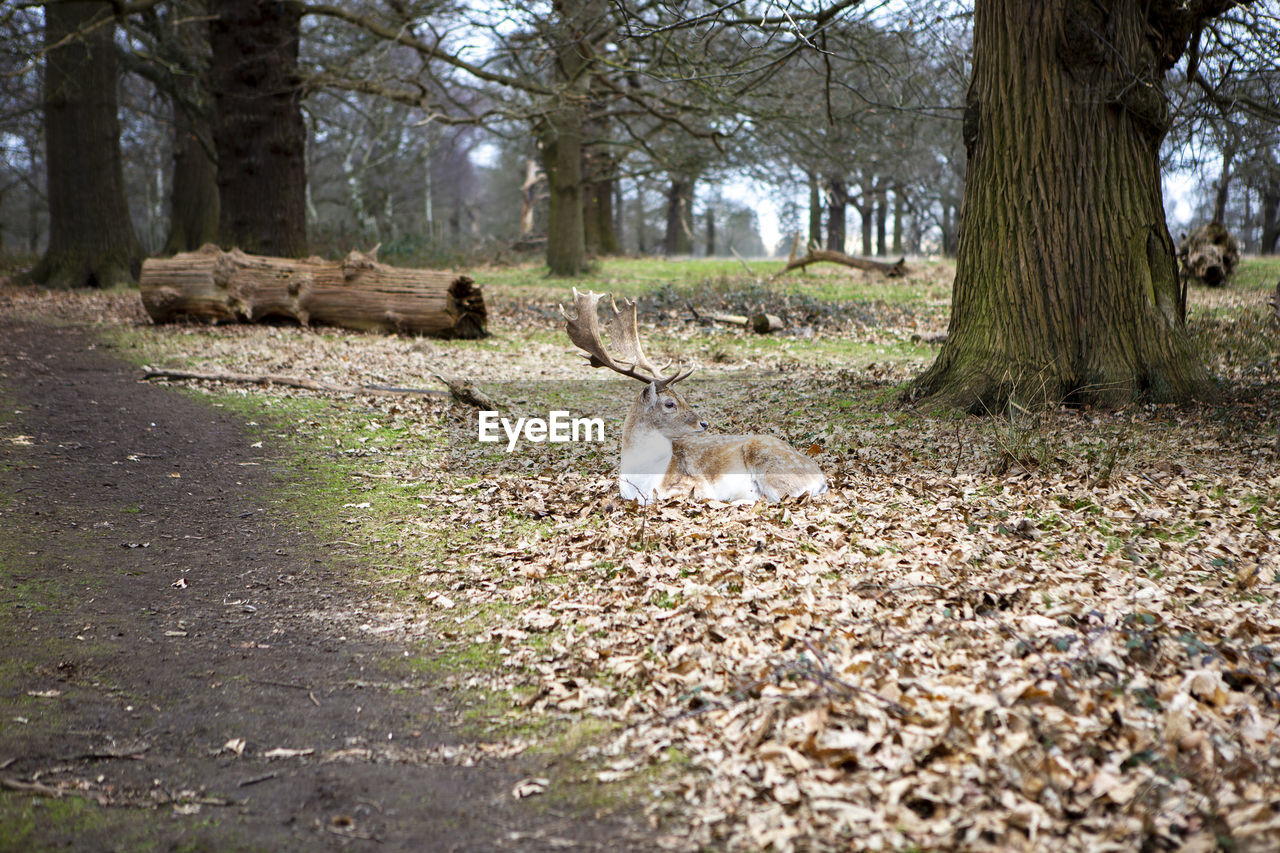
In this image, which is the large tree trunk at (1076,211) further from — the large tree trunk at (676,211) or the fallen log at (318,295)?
the large tree trunk at (676,211)

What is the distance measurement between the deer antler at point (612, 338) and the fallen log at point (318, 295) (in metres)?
6.26

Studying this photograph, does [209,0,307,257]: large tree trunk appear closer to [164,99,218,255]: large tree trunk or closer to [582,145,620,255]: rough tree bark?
[164,99,218,255]: large tree trunk

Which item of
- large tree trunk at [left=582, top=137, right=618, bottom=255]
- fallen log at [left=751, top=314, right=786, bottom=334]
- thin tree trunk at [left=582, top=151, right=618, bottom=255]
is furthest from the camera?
thin tree trunk at [left=582, top=151, right=618, bottom=255]

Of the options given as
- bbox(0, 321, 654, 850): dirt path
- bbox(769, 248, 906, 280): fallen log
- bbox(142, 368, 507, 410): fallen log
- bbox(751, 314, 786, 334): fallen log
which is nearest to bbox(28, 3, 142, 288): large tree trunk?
bbox(142, 368, 507, 410): fallen log

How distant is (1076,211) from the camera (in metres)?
7.23

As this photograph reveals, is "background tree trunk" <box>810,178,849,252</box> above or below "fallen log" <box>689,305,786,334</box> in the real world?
above

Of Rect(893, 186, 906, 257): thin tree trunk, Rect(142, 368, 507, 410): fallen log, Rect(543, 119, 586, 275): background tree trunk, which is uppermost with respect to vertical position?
Rect(893, 186, 906, 257): thin tree trunk

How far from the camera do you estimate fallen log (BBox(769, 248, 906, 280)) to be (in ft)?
69.3

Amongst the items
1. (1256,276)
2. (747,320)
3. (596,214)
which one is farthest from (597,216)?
(1256,276)

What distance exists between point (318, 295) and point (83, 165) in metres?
6.37

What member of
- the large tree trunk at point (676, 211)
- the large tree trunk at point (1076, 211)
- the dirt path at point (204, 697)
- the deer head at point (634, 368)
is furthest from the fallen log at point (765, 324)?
the large tree trunk at point (676, 211)

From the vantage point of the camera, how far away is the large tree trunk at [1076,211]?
7.17 m

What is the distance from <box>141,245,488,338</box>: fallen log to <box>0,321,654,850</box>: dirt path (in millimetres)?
6255

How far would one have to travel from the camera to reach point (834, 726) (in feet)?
10.6
